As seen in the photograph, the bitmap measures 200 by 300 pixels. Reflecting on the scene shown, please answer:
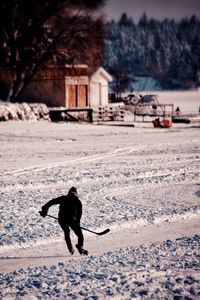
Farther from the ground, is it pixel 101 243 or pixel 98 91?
pixel 98 91

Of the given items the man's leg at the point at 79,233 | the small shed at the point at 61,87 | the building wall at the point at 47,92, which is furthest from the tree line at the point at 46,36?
the man's leg at the point at 79,233

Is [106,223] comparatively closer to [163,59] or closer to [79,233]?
[79,233]

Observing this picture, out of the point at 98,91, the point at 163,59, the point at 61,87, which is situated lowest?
the point at 98,91

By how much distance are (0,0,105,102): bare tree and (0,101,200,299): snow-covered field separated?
530 inches

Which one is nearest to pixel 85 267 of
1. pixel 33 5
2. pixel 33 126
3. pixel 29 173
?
pixel 29 173

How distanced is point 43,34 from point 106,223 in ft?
82.4

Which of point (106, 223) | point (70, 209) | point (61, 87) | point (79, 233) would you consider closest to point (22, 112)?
point (61, 87)

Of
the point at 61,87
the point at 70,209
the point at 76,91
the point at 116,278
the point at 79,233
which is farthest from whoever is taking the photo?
the point at 76,91

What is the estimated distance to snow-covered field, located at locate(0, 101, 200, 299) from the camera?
5965 mm

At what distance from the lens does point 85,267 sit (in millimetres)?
6586

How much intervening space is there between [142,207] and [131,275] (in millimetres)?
4087

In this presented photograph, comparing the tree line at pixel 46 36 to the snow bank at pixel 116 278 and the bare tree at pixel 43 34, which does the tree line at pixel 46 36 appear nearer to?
the bare tree at pixel 43 34

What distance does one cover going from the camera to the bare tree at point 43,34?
31609 mm

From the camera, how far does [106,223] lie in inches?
356
